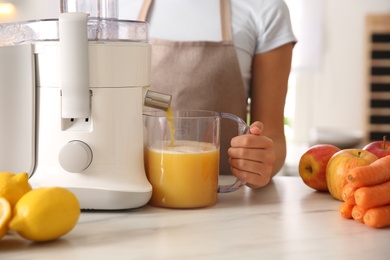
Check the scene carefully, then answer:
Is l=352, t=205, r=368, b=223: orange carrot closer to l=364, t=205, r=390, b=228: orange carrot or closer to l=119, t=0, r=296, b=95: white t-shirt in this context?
l=364, t=205, r=390, b=228: orange carrot

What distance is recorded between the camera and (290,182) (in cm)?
142

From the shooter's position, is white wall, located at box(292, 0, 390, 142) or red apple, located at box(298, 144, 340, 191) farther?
white wall, located at box(292, 0, 390, 142)

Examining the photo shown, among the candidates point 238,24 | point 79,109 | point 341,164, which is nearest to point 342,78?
point 238,24

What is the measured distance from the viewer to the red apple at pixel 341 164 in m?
1.21

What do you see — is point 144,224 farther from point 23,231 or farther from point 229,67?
point 229,67

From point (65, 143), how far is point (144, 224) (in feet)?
0.62

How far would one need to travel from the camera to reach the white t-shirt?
5.40ft

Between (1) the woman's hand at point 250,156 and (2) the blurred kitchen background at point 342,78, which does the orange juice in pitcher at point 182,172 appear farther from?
→ (2) the blurred kitchen background at point 342,78

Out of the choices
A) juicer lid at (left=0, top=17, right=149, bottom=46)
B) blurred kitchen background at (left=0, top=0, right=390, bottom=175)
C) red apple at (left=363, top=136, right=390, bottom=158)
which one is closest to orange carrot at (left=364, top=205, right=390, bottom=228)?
red apple at (left=363, top=136, right=390, bottom=158)

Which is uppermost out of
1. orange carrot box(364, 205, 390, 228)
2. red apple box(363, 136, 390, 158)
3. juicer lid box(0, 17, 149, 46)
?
juicer lid box(0, 17, 149, 46)

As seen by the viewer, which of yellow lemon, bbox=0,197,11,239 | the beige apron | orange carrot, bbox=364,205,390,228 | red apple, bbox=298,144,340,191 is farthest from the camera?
the beige apron

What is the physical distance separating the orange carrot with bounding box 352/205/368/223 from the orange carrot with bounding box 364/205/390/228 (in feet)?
0.05

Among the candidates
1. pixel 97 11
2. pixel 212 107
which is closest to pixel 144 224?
pixel 97 11

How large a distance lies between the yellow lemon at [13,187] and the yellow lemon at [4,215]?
24 millimetres
